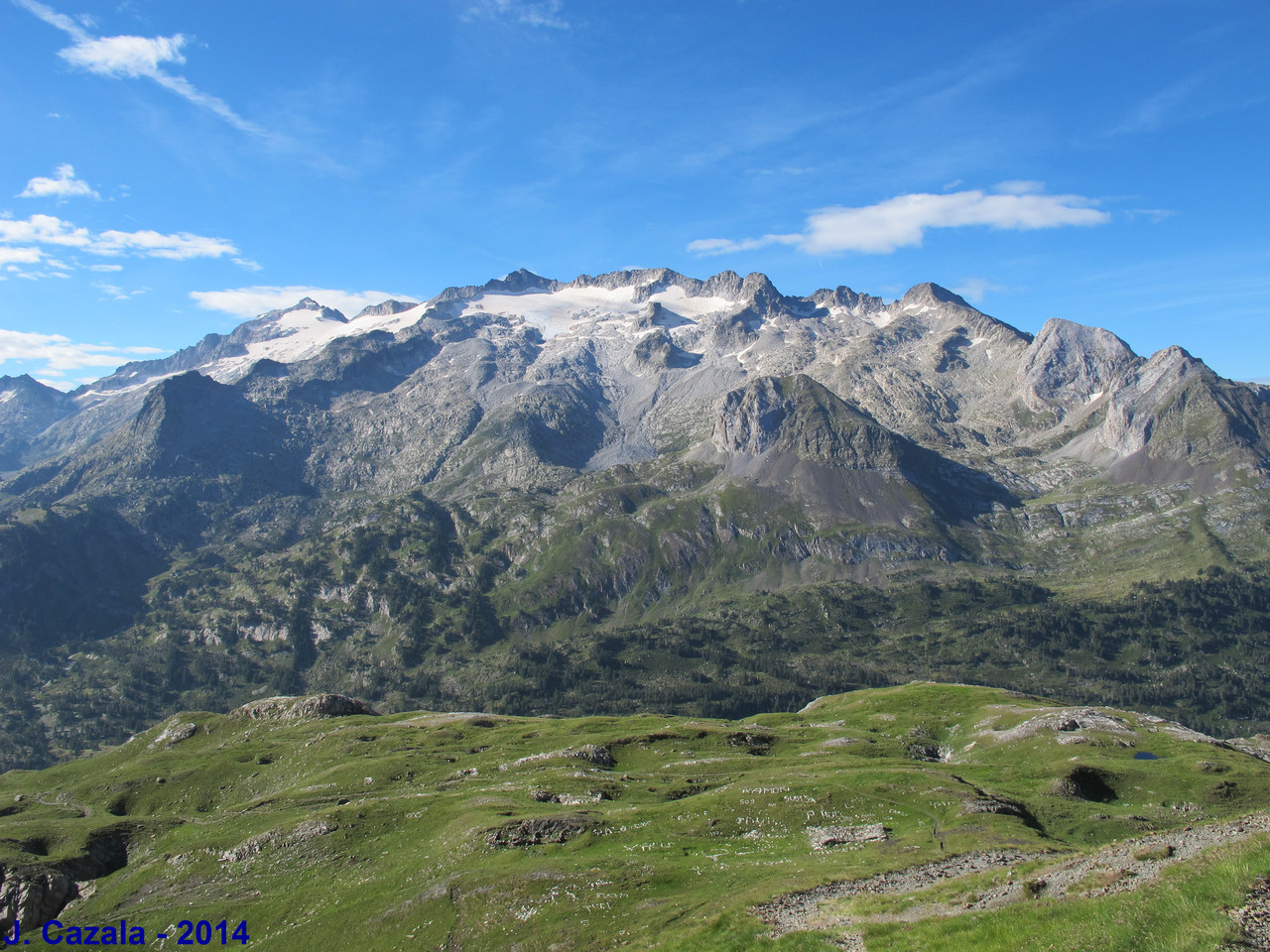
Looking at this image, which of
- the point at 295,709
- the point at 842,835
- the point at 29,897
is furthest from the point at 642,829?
the point at 295,709

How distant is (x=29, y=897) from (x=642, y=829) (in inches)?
2554

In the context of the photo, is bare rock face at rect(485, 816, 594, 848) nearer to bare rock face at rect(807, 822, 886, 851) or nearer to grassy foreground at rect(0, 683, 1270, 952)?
grassy foreground at rect(0, 683, 1270, 952)

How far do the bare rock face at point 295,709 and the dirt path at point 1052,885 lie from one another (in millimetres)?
133885

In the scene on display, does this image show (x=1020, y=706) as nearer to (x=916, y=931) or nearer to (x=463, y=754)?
(x=463, y=754)

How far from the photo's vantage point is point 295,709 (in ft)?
494

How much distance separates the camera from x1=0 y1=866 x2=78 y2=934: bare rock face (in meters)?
72.7

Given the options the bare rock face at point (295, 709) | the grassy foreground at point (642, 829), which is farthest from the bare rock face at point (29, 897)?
the bare rock face at point (295, 709)

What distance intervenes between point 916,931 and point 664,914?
19.2m

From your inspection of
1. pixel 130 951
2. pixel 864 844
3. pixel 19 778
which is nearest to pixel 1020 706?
pixel 864 844

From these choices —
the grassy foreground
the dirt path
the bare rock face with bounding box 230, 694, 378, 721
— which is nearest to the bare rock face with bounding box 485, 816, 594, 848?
A: the grassy foreground

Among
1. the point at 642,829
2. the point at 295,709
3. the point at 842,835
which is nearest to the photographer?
the point at 842,835

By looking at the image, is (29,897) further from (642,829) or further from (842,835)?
(842,835)

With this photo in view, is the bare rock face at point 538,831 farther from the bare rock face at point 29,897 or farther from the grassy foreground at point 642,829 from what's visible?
the bare rock face at point 29,897

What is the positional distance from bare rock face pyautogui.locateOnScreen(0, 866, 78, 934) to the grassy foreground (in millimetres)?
926
